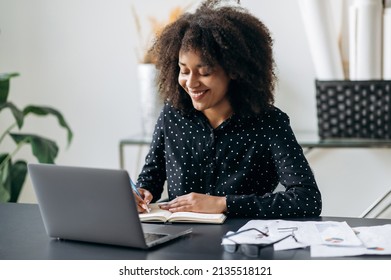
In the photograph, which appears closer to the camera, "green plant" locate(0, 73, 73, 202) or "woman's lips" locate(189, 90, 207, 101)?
"woman's lips" locate(189, 90, 207, 101)

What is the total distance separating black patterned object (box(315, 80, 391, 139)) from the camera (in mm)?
2830

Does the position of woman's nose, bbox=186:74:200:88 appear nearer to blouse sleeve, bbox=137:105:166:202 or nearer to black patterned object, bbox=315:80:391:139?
blouse sleeve, bbox=137:105:166:202

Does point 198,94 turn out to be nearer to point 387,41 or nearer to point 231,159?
point 231,159

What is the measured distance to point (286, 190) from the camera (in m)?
1.99

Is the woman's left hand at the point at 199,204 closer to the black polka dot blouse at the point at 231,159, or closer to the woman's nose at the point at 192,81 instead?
the black polka dot blouse at the point at 231,159

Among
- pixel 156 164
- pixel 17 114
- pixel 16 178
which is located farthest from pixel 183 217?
pixel 16 178

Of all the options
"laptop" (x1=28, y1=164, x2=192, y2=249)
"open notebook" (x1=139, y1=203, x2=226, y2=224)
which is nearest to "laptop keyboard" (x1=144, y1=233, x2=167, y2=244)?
"laptop" (x1=28, y1=164, x2=192, y2=249)

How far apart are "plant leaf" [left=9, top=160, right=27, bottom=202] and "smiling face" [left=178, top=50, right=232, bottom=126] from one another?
1.39 m

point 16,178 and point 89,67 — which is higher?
point 89,67

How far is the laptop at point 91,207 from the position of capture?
158 centimetres

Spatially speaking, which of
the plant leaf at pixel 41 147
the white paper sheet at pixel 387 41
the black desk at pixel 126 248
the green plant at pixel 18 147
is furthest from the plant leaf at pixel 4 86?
the white paper sheet at pixel 387 41

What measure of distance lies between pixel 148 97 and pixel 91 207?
1.53 metres

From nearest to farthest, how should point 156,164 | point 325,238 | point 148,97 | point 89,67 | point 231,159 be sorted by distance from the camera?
point 325,238, point 231,159, point 156,164, point 148,97, point 89,67
